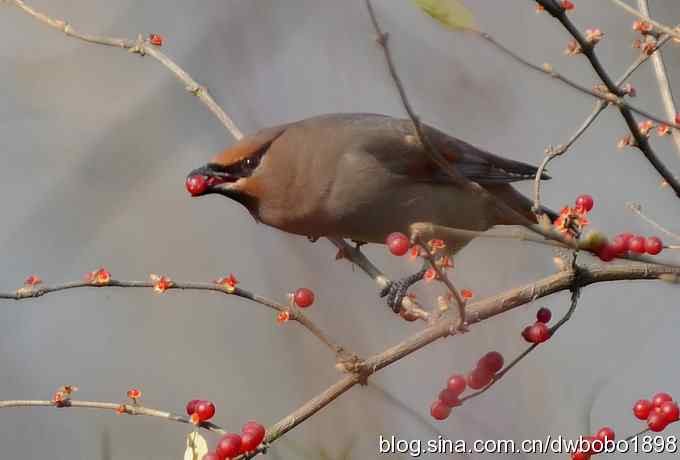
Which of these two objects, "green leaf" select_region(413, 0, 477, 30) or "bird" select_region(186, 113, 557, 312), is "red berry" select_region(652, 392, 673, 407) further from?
"green leaf" select_region(413, 0, 477, 30)

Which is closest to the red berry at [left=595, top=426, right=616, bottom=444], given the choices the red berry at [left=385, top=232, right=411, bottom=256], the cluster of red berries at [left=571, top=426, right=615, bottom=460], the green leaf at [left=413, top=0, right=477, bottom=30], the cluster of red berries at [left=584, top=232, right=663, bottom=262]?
the cluster of red berries at [left=571, top=426, right=615, bottom=460]

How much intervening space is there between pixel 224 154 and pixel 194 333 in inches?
112

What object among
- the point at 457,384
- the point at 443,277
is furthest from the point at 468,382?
the point at 443,277

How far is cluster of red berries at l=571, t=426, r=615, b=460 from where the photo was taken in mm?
3201

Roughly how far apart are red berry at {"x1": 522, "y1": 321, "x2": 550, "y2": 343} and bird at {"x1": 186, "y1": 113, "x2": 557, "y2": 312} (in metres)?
0.96

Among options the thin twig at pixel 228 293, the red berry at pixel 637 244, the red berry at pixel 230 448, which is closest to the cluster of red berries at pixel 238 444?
the red berry at pixel 230 448

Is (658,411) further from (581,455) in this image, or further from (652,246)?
(652,246)

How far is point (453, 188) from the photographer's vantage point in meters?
4.50

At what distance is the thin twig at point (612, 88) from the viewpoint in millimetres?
2205

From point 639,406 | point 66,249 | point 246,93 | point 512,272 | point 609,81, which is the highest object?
point 246,93

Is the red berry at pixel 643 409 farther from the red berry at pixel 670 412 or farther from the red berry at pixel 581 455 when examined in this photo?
the red berry at pixel 581 455

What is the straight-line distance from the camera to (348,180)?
437 centimetres

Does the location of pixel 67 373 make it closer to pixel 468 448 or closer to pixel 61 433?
pixel 61 433

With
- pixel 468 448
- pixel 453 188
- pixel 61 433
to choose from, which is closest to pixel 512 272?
pixel 453 188
